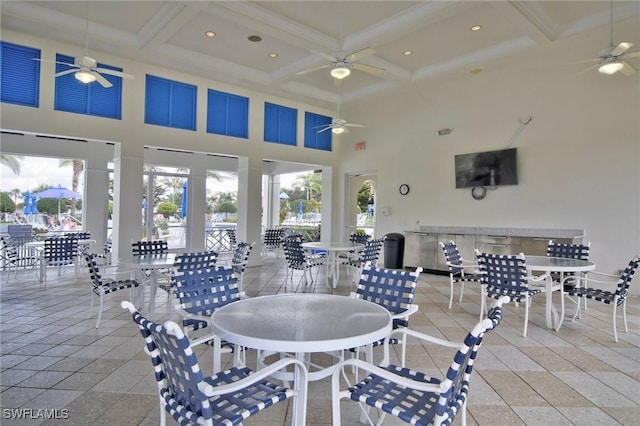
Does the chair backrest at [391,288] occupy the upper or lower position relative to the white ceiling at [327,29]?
lower

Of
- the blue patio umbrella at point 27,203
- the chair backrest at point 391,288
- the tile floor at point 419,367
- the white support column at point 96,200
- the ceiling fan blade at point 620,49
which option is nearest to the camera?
the tile floor at point 419,367

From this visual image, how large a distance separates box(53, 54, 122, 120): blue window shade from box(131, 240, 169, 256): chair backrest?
9.27ft

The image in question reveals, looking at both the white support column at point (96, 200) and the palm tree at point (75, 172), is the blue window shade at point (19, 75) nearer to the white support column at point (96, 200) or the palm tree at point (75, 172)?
the white support column at point (96, 200)

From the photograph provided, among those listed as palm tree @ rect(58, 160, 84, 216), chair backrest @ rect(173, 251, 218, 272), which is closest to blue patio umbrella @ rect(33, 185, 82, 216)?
palm tree @ rect(58, 160, 84, 216)

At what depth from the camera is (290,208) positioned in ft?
42.5

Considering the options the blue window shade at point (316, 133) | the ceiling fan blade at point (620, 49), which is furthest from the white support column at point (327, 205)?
the ceiling fan blade at point (620, 49)

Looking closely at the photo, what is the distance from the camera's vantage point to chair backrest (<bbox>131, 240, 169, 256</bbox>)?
488 cm

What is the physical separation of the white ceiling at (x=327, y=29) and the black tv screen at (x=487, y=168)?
161 centimetres

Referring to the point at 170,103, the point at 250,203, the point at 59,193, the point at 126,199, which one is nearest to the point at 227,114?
the point at 170,103

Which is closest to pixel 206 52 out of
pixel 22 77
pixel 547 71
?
pixel 22 77

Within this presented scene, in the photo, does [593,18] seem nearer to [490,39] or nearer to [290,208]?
[490,39]

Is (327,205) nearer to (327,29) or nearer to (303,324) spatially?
(327,29)

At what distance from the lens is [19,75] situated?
18.2 feet

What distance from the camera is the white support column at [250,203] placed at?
816 centimetres
